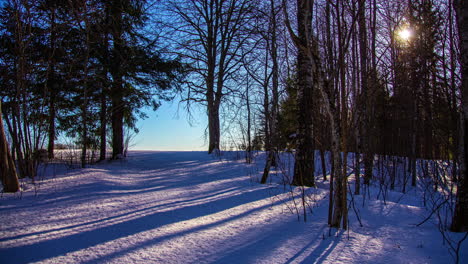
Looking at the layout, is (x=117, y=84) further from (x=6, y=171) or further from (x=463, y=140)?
(x=463, y=140)

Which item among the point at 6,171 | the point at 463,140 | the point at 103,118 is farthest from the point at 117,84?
the point at 463,140

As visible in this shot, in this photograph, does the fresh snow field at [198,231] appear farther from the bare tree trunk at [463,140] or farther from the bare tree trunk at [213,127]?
the bare tree trunk at [213,127]

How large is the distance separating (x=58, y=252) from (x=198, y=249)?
1.17 m

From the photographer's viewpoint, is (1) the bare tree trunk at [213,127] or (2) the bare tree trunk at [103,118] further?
(1) the bare tree trunk at [213,127]

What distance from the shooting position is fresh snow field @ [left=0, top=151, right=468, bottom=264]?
2023 mm

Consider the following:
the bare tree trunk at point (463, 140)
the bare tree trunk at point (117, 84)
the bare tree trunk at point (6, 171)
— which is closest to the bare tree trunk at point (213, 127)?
the bare tree trunk at point (117, 84)

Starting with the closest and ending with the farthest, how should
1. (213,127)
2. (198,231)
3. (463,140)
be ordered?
(198,231)
(463,140)
(213,127)

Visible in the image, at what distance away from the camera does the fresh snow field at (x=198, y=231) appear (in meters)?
Result: 2.02

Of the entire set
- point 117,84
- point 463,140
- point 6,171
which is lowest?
point 6,171

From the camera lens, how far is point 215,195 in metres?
4.34

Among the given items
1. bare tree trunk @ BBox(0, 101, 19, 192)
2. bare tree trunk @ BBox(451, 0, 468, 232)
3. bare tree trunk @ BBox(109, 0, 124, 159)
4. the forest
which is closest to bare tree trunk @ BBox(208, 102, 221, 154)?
the forest

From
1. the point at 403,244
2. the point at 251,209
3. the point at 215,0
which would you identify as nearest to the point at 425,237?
the point at 403,244

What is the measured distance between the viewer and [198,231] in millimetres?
2561

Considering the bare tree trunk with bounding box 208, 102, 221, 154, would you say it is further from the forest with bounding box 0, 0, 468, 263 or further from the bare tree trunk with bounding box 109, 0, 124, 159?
the bare tree trunk with bounding box 109, 0, 124, 159
